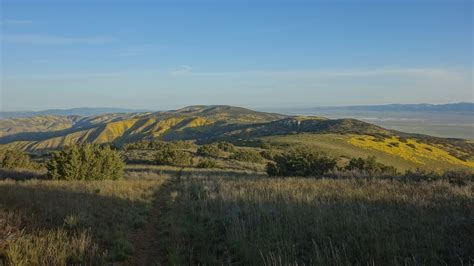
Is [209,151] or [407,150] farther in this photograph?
[407,150]

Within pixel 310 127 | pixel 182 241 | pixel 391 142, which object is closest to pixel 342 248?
pixel 182 241

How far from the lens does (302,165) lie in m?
22.4

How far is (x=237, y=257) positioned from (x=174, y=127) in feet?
466

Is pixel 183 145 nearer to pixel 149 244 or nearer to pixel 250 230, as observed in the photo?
pixel 149 244

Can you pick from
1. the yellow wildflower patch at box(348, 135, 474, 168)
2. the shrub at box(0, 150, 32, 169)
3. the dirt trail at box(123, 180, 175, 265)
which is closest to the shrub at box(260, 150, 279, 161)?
the yellow wildflower patch at box(348, 135, 474, 168)

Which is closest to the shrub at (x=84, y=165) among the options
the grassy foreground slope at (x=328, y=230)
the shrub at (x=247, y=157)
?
the grassy foreground slope at (x=328, y=230)

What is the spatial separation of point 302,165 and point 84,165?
11692mm

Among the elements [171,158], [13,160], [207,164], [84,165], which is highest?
[84,165]

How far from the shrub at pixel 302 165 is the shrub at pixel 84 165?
9013 millimetres

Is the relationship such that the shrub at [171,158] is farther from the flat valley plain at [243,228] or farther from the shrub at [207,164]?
the flat valley plain at [243,228]

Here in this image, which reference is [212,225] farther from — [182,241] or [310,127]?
[310,127]

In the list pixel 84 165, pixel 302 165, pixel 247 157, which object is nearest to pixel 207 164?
pixel 247 157

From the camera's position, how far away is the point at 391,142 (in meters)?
59.4

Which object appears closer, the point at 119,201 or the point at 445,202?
the point at 445,202
